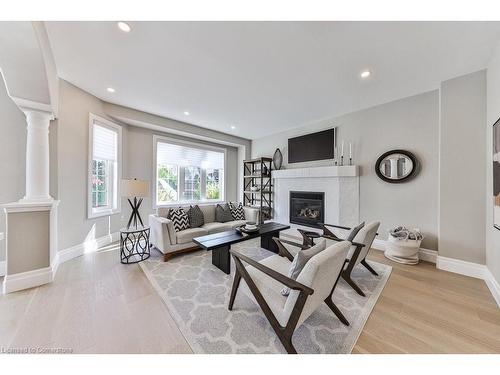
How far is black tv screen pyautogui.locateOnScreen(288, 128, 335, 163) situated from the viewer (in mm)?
3988

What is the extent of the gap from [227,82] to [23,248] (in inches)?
126

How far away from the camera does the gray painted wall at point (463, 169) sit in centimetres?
235

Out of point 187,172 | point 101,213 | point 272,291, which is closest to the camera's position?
point 272,291

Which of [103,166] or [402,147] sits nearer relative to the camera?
[402,147]

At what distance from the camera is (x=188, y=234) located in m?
3.04

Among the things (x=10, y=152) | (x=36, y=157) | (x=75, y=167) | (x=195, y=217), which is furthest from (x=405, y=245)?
(x=10, y=152)

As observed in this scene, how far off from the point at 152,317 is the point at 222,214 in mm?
2403

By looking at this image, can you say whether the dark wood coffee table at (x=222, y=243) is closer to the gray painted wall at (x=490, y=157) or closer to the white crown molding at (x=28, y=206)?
the white crown molding at (x=28, y=206)

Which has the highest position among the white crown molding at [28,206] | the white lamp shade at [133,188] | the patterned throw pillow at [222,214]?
the white lamp shade at [133,188]

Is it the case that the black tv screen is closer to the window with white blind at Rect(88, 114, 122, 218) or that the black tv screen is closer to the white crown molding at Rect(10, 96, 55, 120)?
the window with white blind at Rect(88, 114, 122, 218)

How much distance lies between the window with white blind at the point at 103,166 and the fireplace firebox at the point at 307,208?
3.93 metres

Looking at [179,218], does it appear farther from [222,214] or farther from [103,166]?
[103,166]

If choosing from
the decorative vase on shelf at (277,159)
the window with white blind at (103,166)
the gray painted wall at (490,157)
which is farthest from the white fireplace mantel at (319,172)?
the window with white blind at (103,166)
